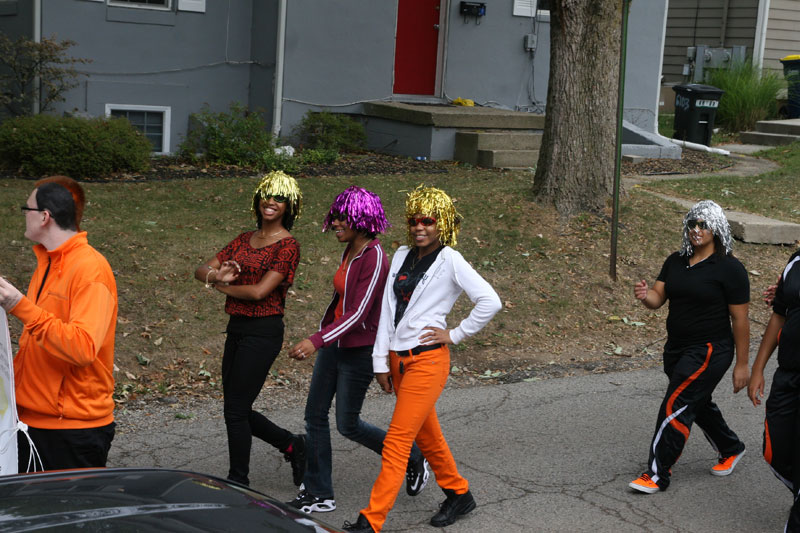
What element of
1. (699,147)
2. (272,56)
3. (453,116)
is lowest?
(699,147)

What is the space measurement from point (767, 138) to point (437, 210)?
1694 cm

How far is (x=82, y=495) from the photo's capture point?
2664 mm

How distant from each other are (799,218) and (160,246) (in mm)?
8565

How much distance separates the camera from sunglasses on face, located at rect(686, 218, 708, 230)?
541 centimetres

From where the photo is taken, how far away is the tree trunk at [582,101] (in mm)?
10938

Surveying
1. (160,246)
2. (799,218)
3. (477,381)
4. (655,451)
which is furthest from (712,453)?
(799,218)

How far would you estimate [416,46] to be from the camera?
17.0 m

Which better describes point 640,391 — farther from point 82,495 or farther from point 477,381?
point 82,495

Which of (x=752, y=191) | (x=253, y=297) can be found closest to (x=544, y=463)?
(x=253, y=297)

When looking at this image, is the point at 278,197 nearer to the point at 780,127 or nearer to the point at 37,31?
the point at 37,31

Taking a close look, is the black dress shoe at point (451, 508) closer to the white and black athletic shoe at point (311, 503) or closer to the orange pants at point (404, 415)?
the orange pants at point (404, 415)

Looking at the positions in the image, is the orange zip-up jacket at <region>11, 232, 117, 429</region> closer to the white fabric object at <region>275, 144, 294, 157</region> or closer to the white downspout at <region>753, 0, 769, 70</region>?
the white fabric object at <region>275, 144, 294, 157</region>

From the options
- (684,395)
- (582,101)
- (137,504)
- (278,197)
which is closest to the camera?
(137,504)

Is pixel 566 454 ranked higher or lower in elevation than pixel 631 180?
lower
